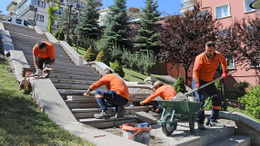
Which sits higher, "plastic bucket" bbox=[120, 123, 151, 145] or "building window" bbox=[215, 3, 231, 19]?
"building window" bbox=[215, 3, 231, 19]

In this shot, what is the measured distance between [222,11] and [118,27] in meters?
11.0

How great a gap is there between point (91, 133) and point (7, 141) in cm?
118

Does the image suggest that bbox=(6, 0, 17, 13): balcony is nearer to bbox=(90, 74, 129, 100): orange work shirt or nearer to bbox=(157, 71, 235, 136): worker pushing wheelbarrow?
bbox=(90, 74, 129, 100): orange work shirt

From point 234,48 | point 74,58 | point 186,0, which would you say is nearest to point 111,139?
point 74,58

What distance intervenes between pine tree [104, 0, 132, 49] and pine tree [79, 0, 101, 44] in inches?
86.2

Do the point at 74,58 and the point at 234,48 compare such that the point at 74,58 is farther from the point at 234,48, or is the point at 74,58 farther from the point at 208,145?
the point at 234,48

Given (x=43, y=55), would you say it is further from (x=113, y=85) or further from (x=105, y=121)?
(x=105, y=121)

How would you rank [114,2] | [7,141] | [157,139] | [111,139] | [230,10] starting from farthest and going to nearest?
1. [114,2]
2. [230,10]
3. [157,139]
4. [111,139]
5. [7,141]

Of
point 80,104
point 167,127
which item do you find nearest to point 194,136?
point 167,127

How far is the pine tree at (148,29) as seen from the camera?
20094mm

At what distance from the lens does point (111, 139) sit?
2775 millimetres

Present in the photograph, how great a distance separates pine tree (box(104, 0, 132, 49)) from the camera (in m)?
20.6

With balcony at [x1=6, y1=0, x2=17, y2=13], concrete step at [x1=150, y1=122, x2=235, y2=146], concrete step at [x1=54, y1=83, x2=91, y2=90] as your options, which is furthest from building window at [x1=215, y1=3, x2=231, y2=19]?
balcony at [x1=6, y1=0, x2=17, y2=13]

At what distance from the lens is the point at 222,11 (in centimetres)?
1825
